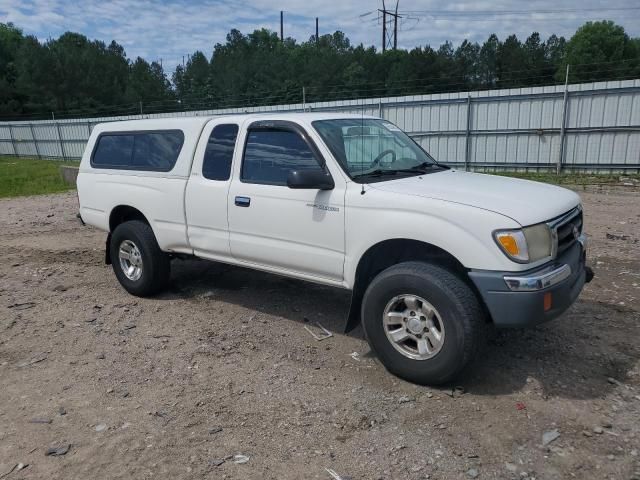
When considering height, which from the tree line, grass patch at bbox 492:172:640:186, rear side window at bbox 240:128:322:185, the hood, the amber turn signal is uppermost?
the tree line

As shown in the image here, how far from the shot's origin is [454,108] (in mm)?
16219

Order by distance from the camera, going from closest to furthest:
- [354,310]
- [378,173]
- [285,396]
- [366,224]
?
[285,396] < [366,224] < [354,310] < [378,173]

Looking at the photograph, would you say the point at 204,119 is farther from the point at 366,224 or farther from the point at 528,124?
the point at 528,124

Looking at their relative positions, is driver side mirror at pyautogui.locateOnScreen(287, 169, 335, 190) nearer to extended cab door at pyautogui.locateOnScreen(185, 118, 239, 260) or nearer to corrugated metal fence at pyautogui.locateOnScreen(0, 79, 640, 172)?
extended cab door at pyautogui.locateOnScreen(185, 118, 239, 260)

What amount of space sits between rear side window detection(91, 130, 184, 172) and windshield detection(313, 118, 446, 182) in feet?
5.64

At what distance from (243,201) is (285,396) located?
68.7 inches

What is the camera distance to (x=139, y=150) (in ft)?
18.8

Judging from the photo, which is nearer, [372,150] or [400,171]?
[400,171]

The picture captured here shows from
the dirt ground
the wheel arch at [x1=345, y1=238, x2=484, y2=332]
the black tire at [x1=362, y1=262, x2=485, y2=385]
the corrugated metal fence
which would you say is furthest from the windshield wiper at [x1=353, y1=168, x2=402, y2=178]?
the corrugated metal fence

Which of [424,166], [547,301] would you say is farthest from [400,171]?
[547,301]

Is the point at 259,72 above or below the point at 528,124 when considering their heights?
above

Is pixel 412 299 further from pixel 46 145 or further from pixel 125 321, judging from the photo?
pixel 46 145

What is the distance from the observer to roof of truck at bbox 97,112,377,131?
4625 mm

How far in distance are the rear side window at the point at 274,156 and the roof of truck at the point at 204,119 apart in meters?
0.16
